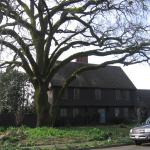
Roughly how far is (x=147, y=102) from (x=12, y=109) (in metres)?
33.2

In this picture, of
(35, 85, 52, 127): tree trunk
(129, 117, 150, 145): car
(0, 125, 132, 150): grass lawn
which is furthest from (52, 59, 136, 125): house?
(129, 117, 150, 145): car

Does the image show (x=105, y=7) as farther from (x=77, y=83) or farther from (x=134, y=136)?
(x=77, y=83)

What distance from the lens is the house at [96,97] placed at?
67.1 m

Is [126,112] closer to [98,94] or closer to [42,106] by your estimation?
[98,94]

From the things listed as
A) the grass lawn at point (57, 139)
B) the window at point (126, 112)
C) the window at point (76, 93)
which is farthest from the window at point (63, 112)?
the grass lawn at point (57, 139)

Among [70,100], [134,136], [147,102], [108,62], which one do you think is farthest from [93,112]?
[134,136]

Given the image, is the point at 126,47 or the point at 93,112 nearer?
the point at 126,47

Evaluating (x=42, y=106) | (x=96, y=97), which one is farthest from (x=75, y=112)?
(x=42, y=106)

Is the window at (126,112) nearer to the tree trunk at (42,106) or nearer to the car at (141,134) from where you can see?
the tree trunk at (42,106)

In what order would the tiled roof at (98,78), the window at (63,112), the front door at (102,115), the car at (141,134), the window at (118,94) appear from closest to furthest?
the car at (141,134), the window at (63,112), the tiled roof at (98,78), the front door at (102,115), the window at (118,94)

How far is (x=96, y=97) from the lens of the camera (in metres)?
71.1

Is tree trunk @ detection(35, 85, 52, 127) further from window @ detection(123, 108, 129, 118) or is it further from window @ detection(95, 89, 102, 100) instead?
window @ detection(123, 108, 129, 118)

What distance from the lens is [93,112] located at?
7000cm

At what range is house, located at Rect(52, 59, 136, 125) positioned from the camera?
67.1 m
